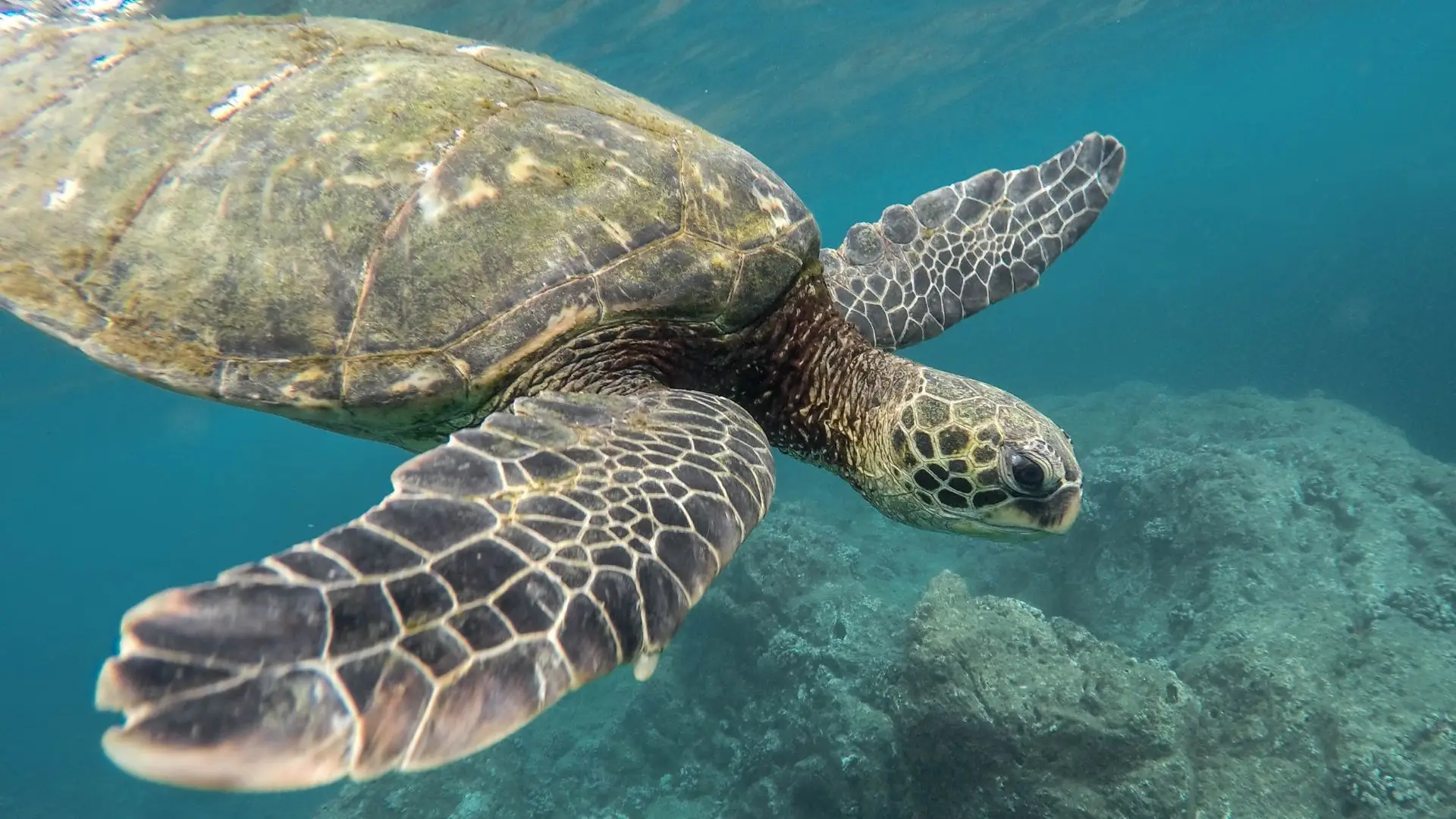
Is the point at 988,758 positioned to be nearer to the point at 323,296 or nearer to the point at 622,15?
the point at 323,296

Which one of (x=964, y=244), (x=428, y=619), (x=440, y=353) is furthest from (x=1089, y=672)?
(x=428, y=619)

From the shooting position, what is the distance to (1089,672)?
238 inches

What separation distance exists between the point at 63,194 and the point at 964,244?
489cm

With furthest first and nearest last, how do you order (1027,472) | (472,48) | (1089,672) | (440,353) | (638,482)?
(1089,672), (472,48), (1027,472), (440,353), (638,482)

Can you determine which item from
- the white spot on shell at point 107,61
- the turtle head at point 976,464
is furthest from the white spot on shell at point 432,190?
the turtle head at point 976,464

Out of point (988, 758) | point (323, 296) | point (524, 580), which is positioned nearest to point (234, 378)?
point (323, 296)

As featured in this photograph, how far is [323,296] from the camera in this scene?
8.96ft

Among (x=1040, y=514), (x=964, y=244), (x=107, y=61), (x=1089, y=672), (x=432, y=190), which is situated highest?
(x=964, y=244)

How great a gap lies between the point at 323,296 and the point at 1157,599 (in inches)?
444

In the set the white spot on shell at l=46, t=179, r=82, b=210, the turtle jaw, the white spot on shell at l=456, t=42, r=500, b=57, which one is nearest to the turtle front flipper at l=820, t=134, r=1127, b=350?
the turtle jaw

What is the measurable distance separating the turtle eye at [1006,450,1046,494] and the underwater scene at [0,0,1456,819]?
4 cm

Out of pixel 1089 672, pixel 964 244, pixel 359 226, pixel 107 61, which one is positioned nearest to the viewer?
pixel 359 226

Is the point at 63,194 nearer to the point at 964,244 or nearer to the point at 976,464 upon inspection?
the point at 976,464

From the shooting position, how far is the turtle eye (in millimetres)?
3004
